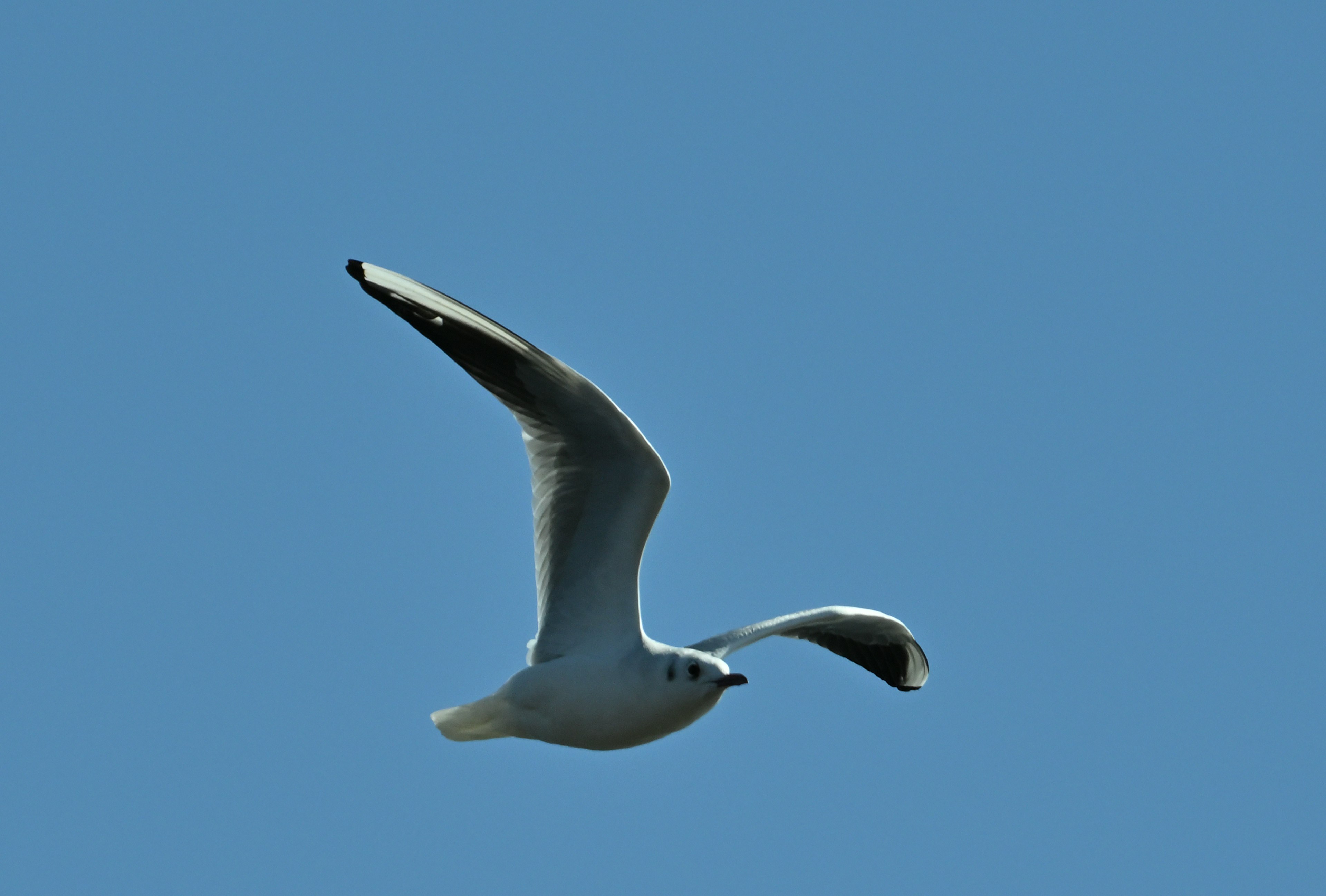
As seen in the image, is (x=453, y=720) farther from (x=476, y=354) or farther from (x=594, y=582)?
(x=476, y=354)

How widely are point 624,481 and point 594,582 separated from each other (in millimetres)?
591

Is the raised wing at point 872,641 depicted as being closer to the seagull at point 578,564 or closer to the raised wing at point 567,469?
the seagull at point 578,564

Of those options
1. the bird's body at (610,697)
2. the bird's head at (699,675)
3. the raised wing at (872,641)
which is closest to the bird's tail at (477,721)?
the bird's body at (610,697)

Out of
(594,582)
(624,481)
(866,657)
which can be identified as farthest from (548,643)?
(866,657)

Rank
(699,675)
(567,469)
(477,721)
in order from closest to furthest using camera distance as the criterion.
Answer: (699,675) → (567,469) → (477,721)

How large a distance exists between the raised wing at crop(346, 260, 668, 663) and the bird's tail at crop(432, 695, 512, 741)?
334mm

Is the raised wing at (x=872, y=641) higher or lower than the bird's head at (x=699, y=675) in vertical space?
higher

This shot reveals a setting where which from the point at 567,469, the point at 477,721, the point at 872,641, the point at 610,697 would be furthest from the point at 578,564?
the point at 872,641

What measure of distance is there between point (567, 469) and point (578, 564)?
527 mm

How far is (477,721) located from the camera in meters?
8.77

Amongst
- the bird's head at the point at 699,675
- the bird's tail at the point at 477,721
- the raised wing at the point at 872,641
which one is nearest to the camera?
the bird's head at the point at 699,675

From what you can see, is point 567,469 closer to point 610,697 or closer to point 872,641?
point 610,697

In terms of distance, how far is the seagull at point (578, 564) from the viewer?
8.34 metres

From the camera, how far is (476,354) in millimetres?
8484
